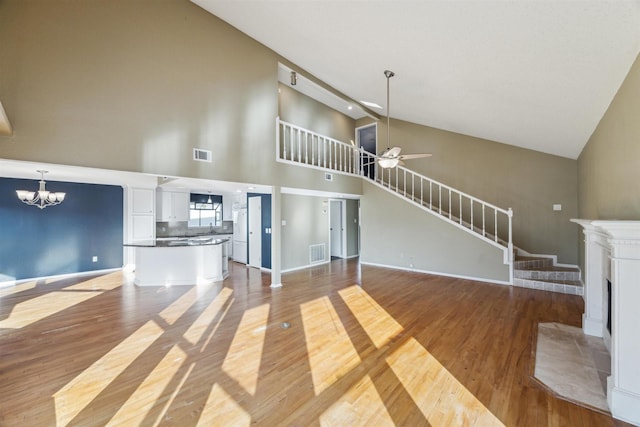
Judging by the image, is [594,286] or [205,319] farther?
[205,319]

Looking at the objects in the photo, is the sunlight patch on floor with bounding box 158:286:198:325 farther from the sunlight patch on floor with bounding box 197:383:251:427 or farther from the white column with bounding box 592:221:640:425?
the white column with bounding box 592:221:640:425

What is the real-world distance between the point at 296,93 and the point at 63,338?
22.5 feet

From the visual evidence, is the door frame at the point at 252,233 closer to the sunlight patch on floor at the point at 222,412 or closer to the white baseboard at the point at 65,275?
the white baseboard at the point at 65,275

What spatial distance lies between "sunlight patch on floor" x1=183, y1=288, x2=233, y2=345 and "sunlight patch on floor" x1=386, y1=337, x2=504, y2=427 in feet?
7.65

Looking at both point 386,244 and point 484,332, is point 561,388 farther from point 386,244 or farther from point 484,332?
point 386,244

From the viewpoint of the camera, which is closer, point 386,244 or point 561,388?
point 561,388

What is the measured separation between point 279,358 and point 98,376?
5.54 feet

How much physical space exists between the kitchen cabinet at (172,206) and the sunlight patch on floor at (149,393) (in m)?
6.02

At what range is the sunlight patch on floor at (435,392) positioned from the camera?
192cm

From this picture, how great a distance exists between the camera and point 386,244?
730cm

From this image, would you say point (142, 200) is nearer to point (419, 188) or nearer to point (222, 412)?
point (222, 412)

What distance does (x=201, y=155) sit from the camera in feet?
14.5

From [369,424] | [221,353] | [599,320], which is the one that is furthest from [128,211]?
[599,320]

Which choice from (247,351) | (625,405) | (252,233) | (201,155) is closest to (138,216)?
(252,233)
